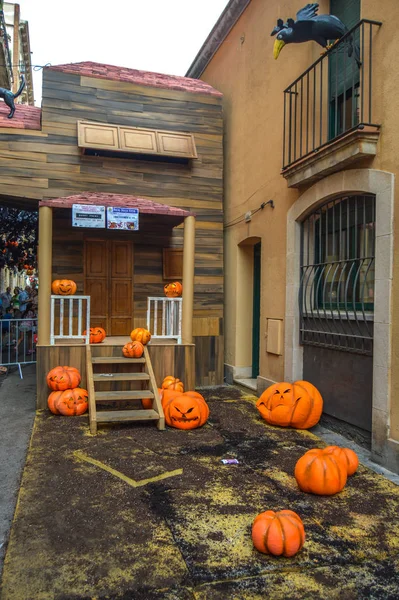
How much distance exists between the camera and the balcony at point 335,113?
16.0 ft

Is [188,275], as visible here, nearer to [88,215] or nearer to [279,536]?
[88,215]

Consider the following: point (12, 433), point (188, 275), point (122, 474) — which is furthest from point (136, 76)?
point (122, 474)

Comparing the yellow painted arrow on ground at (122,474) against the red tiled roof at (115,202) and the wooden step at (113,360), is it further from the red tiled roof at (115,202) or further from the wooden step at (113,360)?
the red tiled roof at (115,202)

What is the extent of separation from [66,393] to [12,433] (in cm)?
93

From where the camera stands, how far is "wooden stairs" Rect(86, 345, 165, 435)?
5824 millimetres

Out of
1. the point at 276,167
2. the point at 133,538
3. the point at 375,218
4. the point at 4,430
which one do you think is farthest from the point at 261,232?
the point at 133,538

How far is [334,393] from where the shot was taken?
18.9 ft

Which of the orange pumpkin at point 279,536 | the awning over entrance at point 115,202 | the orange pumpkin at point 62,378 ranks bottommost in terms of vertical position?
the orange pumpkin at point 279,536

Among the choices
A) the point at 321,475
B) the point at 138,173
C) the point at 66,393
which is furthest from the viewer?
the point at 138,173

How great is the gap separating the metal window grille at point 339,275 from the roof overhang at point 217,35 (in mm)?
5032

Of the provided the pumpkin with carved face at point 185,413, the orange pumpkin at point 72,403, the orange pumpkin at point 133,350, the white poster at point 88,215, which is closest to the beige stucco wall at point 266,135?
the pumpkin with carved face at point 185,413

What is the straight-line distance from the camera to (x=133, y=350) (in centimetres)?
705

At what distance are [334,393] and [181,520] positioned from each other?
3016mm

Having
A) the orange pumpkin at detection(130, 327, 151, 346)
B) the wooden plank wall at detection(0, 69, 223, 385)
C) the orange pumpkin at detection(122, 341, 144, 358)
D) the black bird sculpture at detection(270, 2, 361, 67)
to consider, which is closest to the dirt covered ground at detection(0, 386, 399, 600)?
the orange pumpkin at detection(122, 341, 144, 358)
